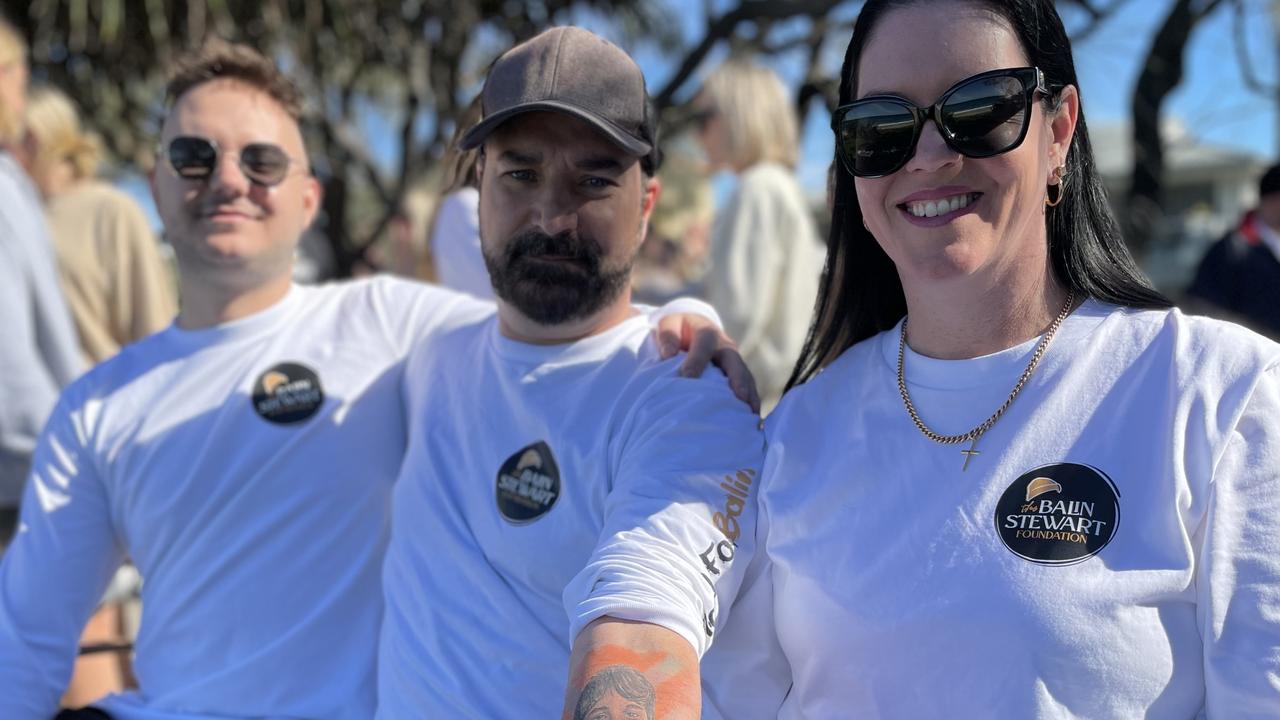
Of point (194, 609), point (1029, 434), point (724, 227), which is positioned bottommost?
point (194, 609)

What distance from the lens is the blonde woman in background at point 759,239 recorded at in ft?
13.4

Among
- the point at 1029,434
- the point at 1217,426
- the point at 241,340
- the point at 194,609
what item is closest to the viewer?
the point at 1217,426

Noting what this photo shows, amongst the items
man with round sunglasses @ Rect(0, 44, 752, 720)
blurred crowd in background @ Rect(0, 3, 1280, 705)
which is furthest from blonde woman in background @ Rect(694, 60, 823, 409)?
man with round sunglasses @ Rect(0, 44, 752, 720)

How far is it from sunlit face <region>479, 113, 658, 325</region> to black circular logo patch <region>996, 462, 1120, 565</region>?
0.93 metres

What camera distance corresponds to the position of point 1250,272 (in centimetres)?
507

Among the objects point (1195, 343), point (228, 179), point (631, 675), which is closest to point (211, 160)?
point (228, 179)

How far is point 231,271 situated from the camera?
9.02 feet

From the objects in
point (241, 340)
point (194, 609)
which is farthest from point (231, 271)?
point (194, 609)

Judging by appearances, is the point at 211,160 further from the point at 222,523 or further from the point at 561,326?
the point at 561,326

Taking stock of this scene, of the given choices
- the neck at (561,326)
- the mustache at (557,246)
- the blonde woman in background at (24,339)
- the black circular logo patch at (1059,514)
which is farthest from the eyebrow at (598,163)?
the blonde woman in background at (24,339)

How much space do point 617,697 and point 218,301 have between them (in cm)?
161

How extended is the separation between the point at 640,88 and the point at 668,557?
0.96 metres

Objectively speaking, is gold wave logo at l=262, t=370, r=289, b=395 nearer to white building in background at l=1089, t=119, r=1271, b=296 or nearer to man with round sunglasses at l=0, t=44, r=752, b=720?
man with round sunglasses at l=0, t=44, r=752, b=720

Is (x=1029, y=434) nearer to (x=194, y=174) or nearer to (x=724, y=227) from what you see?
(x=194, y=174)
